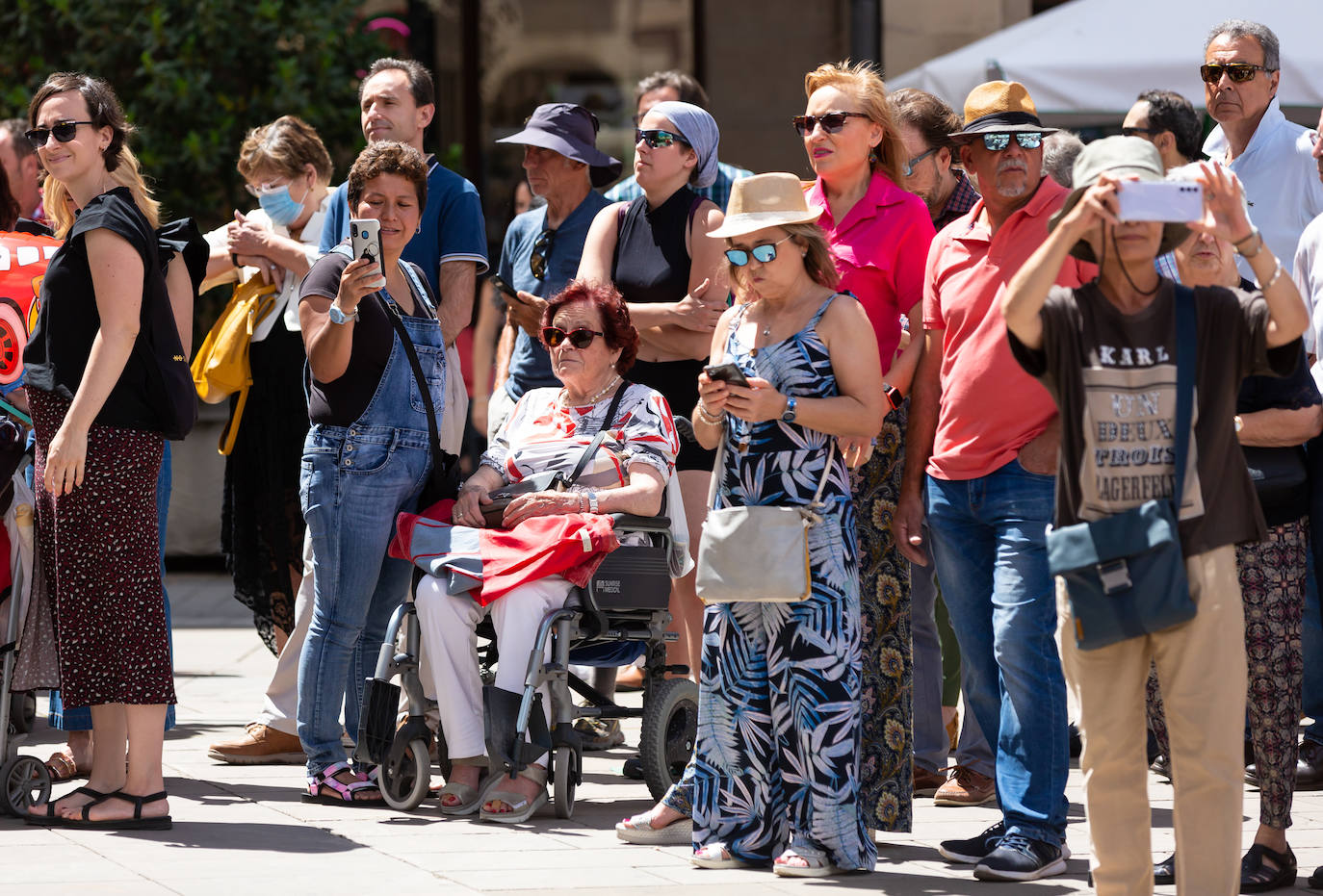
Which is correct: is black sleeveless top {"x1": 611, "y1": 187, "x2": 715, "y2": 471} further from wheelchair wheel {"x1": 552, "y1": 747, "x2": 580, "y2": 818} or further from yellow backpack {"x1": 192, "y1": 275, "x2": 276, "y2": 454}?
yellow backpack {"x1": 192, "y1": 275, "x2": 276, "y2": 454}

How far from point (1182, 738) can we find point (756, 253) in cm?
180

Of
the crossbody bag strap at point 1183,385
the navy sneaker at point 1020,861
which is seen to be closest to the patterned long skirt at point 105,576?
the navy sneaker at point 1020,861

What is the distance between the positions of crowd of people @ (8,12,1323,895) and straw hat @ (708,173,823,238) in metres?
0.01

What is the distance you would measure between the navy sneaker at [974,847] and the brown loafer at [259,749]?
8.24ft

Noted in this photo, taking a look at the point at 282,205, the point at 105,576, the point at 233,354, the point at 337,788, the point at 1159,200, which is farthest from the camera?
the point at 282,205

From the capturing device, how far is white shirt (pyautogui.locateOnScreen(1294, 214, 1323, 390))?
5.36 m

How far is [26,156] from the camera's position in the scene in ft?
25.2

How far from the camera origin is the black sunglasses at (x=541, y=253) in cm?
722

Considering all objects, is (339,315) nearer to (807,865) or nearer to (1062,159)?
(807,865)

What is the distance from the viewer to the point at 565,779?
5738mm

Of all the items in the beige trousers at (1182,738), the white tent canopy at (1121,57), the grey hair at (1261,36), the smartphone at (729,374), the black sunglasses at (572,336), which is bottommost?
the beige trousers at (1182,738)

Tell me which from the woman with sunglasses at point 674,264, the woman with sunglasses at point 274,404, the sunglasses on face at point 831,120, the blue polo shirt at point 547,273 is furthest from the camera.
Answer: the blue polo shirt at point 547,273

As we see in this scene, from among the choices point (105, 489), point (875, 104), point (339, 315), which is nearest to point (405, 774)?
point (105, 489)

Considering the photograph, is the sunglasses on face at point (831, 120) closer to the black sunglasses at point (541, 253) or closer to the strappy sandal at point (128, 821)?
the black sunglasses at point (541, 253)
